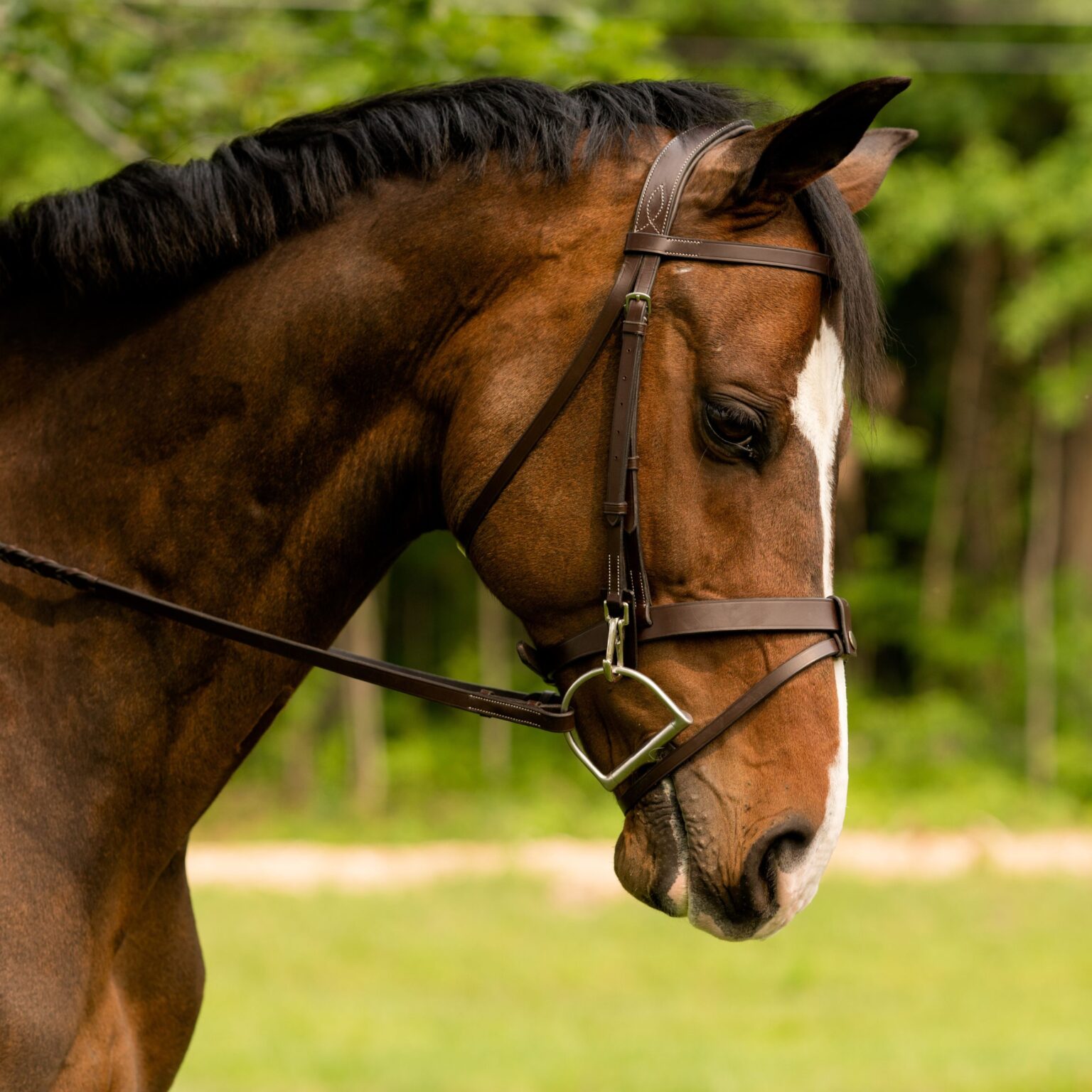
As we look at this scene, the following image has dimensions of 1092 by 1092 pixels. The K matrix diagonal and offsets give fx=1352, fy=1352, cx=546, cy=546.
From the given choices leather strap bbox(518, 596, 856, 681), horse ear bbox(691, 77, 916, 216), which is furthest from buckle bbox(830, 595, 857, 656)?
horse ear bbox(691, 77, 916, 216)

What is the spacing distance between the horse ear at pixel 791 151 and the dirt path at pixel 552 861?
→ 28.2 ft

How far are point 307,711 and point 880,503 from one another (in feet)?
30.5

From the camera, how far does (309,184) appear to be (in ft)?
7.63

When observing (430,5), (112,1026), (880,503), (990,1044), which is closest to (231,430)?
(112,1026)

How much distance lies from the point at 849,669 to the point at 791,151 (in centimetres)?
1670

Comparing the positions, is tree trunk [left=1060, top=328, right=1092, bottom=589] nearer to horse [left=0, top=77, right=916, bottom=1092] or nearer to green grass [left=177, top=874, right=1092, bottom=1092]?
green grass [left=177, top=874, right=1092, bottom=1092]

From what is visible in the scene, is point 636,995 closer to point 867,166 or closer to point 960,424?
point 867,166

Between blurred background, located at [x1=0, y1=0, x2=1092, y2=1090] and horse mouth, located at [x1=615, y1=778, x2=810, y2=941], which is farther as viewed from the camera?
blurred background, located at [x1=0, y1=0, x2=1092, y2=1090]

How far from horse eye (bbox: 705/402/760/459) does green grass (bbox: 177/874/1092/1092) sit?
443cm

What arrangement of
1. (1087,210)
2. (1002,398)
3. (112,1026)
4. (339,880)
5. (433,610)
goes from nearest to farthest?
1. (112,1026)
2. (339,880)
3. (1087,210)
4. (1002,398)
5. (433,610)

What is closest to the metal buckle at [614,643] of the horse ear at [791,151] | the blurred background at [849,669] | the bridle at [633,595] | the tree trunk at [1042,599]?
the bridle at [633,595]

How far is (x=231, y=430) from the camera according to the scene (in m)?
2.30

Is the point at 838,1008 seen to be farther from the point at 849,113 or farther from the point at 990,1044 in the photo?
the point at 849,113

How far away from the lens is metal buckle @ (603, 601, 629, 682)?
2139mm
